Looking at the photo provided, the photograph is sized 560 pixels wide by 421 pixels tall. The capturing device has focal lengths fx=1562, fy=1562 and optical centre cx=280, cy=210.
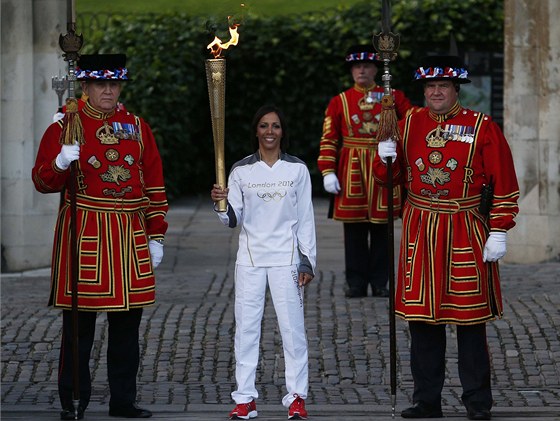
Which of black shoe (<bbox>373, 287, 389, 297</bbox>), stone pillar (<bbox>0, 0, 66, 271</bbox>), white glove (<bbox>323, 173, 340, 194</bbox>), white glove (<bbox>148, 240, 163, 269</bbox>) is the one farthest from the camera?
stone pillar (<bbox>0, 0, 66, 271</bbox>)

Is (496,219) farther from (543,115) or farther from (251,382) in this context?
(543,115)

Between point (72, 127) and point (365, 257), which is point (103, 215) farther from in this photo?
point (365, 257)

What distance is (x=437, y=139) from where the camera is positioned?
845 cm

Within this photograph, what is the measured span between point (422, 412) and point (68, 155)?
235 cm

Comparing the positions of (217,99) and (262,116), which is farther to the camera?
Result: (262,116)

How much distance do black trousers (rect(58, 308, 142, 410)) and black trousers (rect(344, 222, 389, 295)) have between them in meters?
3.95

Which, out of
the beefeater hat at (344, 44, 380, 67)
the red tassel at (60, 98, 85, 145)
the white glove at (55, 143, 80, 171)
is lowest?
the white glove at (55, 143, 80, 171)

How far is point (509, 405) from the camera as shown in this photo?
29.0ft

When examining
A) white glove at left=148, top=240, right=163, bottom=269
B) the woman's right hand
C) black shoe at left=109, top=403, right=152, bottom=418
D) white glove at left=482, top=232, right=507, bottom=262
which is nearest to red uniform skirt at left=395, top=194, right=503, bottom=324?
white glove at left=482, top=232, right=507, bottom=262

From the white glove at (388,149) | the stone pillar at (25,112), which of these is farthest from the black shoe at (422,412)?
the stone pillar at (25,112)

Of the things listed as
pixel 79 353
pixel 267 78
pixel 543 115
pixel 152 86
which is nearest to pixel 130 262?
pixel 79 353

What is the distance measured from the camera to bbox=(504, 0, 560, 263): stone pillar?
13875mm

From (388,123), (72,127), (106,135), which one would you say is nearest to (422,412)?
(388,123)

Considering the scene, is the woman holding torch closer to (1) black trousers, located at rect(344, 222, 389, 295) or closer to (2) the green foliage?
(1) black trousers, located at rect(344, 222, 389, 295)
